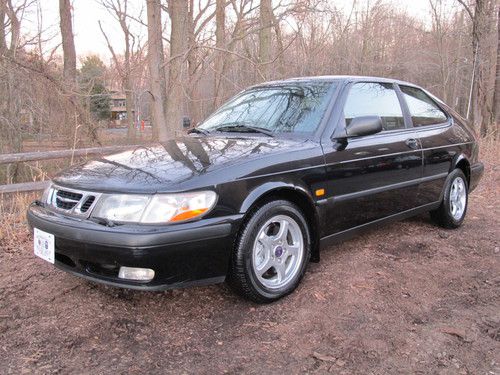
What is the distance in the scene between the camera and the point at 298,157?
3209mm

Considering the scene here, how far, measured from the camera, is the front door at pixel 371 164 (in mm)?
3486

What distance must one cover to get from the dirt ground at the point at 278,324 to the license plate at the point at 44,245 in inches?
14.5

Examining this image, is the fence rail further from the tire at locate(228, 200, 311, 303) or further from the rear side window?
the rear side window

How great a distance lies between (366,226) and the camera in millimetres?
3816

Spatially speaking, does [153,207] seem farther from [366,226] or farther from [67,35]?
[67,35]

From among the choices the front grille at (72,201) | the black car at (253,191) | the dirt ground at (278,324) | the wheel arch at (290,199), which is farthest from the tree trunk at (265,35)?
the front grille at (72,201)

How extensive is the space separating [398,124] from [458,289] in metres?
1.58

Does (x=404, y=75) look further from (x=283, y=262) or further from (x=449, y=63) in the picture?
(x=283, y=262)

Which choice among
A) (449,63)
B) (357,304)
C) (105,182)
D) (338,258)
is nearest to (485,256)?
(338,258)

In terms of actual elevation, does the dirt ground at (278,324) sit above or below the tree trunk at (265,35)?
below

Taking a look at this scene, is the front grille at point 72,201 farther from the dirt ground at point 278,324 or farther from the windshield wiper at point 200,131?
the windshield wiper at point 200,131

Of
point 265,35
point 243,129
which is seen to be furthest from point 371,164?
point 265,35

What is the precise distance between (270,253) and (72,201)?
51.5 inches

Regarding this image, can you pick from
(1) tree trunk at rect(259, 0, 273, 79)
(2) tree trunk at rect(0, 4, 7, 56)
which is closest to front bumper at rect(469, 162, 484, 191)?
(1) tree trunk at rect(259, 0, 273, 79)
